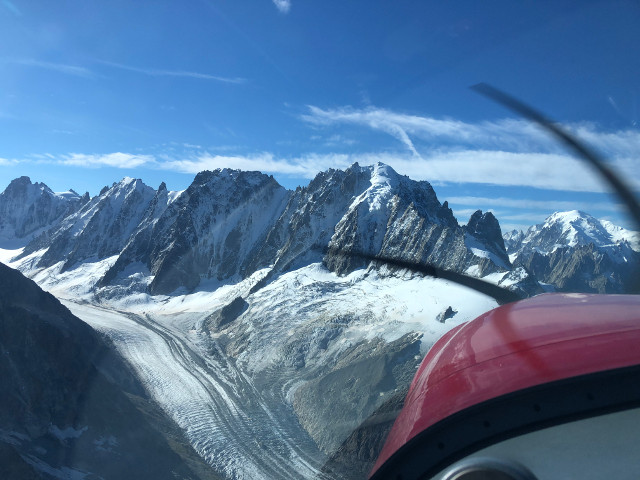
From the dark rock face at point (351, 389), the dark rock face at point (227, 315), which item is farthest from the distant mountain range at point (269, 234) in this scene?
the dark rock face at point (351, 389)

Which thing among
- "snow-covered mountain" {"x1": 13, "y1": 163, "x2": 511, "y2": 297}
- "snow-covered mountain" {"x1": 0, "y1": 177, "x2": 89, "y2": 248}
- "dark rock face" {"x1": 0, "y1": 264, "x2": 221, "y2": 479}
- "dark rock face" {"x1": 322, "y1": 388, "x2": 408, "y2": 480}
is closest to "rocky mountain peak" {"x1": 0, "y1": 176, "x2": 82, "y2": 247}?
"snow-covered mountain" {"x1": 0, "y1": 177, "x2": 89, "y2": 248}

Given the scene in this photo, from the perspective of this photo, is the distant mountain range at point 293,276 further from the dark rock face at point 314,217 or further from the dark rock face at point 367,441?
the dark rock face at point 314,217

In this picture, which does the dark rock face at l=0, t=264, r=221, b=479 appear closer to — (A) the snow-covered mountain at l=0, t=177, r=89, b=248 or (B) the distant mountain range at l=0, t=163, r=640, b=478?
(B) the distant mountain range at l=0, t=163, r=640, b=478

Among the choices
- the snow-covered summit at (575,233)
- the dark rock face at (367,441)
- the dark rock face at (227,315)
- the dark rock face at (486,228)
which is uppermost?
the snow-covered summit at (575,233)

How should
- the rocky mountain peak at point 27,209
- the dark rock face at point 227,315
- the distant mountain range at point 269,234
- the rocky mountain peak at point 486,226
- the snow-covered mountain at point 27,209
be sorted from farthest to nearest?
the rocky mountain peak at point 27,209 < the snow-covered mountain at point 27,209 < the rocky mountain peak at point 486,226 < the distant mountain range at point 269,234 < the dark rock face at point 227,315

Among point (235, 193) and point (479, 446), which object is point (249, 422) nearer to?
point (479, 446)

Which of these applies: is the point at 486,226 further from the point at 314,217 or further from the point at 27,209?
the point at 27,209
